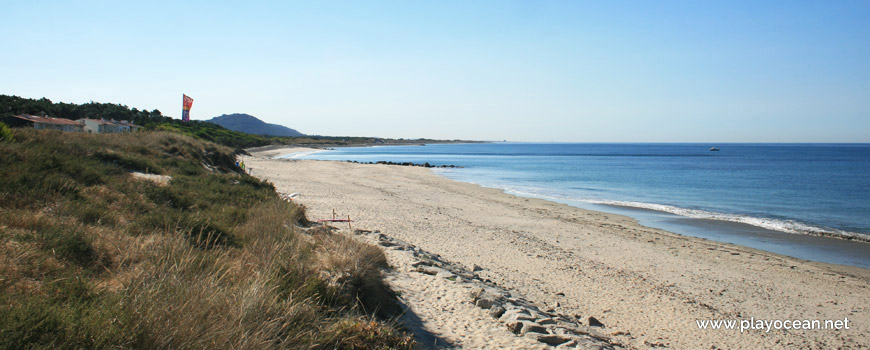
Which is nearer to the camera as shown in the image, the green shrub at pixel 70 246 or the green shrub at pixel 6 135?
the green shrub at pixel 70 246

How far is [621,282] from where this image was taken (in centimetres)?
963

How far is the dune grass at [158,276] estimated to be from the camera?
323 centimetres

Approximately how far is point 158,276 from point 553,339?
14.2 feet

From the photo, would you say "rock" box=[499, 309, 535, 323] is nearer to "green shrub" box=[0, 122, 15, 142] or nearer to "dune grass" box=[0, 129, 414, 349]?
"dune grass" box=[0, 129, 414, 349]

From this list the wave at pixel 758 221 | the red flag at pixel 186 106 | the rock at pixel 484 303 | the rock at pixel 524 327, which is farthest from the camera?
the red flag at pixel 186 106

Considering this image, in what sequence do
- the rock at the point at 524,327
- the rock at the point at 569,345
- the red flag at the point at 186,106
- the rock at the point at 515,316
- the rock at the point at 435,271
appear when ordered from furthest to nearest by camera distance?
the red flag at the point at 186,106 → the rock at the point at 435,271 → the rock at the point at 515,316 → the rock at the point at 524,327 → the rock at the point at 569,345

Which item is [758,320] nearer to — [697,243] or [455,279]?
[455,279]

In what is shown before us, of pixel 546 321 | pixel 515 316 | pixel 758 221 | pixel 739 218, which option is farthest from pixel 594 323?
pixel 739 218

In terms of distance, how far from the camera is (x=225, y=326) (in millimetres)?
3520

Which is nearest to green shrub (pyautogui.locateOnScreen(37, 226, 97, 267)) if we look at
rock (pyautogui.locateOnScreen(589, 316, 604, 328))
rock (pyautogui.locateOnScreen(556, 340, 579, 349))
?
rock (pyautogui.locateOnScreen(556, 340, 579, 349))

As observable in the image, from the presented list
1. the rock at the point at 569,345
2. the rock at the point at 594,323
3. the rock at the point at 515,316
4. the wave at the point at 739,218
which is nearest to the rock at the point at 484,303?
the rock at the point at 515,316

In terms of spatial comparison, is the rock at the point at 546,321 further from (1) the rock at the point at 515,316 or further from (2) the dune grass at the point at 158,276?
(2) the dune grass at the point at 158,276

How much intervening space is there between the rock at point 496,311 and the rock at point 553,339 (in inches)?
33.8

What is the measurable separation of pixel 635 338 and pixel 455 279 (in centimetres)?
289
